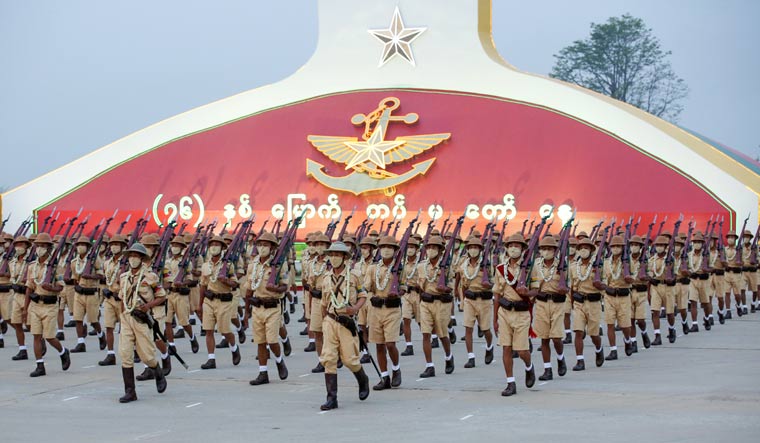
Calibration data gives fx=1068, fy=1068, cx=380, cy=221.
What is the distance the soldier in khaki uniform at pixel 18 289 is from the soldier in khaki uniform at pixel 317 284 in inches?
155

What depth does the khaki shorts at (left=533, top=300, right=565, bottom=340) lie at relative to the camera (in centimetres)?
1246

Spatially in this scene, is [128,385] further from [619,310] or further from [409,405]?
[619,310]

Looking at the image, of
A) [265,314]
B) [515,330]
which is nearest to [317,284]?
[265,314]

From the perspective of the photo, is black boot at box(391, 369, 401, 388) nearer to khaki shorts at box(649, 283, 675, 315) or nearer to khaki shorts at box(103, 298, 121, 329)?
khaki shorts at box(103, 298, 121, 329)

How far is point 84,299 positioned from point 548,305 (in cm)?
763

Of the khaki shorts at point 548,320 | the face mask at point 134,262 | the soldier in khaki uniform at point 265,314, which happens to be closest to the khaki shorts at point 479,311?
the khaki shorts at point 548,320

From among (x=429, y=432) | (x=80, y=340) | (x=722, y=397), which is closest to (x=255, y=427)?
(x=429, y=432)

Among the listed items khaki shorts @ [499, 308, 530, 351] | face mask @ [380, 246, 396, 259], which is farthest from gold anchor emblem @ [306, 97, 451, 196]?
khaki shorts @ [499, 308, 530, 351]

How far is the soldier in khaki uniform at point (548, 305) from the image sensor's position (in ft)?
40.9

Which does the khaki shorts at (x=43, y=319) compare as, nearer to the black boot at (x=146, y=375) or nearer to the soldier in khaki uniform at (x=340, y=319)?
the black boot at (x=146, y=375)

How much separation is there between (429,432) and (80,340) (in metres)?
8.70

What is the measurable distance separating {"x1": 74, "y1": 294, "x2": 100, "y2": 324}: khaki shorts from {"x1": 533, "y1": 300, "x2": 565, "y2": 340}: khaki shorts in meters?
7.40

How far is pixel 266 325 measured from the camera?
12742 mm

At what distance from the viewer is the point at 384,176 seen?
32.3 meters
